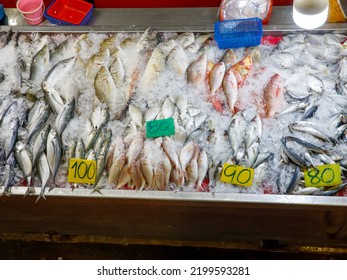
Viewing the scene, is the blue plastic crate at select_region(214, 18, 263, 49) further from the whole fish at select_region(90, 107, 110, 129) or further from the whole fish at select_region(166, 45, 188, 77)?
the whole fish at select_region(90, 107, 110, 129)

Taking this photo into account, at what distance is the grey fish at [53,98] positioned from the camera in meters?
2.89

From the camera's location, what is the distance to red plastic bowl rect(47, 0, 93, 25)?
3387 millimetres

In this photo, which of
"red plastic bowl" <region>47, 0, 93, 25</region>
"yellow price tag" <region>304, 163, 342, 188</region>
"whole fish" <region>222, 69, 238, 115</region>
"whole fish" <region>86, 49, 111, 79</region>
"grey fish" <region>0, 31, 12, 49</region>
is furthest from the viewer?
"red plastic bowl" <region>47, 0, 93, 25</region>

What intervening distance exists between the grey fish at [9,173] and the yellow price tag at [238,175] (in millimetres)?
1269

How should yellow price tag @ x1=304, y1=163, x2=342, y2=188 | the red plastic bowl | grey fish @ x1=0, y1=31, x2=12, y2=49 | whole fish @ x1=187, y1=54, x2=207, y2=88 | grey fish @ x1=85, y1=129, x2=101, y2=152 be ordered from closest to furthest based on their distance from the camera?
yellow price tag @ x1=304, y1=163, x2=342, y2=188 < grey fish @ x1=85, y1=129, x2=101, y2=152 < whole fish @ x1=187, y1=54, x2=207, y2=88 < grey fish @ x1=0, y1=31, x2=12, y2=49 < the red plastic bowl

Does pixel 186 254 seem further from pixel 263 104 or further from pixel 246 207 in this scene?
pixel 263 104

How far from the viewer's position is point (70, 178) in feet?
8.60

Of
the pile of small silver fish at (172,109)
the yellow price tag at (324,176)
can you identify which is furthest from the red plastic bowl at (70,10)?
the yellow price tag at (324,176)

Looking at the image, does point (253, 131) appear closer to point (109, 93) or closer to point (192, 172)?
point (192, 172)

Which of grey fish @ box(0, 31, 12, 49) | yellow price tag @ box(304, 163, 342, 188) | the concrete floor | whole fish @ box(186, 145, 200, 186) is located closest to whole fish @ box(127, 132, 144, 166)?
whole fish @ box(186, 145, 200, 186)

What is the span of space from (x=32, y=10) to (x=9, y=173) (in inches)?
56.8

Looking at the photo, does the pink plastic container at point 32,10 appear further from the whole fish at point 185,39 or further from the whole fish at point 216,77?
the whole fish at point 216,77

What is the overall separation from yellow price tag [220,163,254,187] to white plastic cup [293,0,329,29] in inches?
48.0

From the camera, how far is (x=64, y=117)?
282 cm
